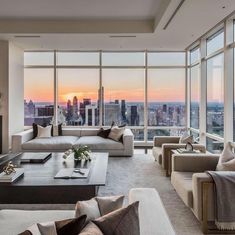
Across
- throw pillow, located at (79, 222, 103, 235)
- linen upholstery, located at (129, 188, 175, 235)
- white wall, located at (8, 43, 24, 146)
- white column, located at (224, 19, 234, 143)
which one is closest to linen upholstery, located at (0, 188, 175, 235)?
linen upholstery, located at (129, 188, 175, 235)

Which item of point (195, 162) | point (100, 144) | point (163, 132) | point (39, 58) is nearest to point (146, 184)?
point (195, 162)

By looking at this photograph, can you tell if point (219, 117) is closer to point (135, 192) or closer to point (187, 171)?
point (187, 171)

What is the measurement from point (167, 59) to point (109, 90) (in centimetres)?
207

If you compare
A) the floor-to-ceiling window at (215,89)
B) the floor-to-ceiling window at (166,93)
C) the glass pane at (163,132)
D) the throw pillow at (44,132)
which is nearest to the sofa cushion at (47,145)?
the throw pillow at (44,132)

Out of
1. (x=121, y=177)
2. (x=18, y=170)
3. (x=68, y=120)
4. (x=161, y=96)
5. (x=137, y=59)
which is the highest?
(x=137, y=59)

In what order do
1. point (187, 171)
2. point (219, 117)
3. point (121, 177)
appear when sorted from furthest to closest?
point (219, 117), point (121, 177), point (187, 171)

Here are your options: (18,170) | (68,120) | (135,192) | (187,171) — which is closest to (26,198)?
(18,170)

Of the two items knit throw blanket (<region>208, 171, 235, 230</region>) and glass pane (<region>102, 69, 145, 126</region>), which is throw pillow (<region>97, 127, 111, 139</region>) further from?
knit throw blanket (<region>208, 171, 235, 230</region>)

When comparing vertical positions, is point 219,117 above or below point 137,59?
below

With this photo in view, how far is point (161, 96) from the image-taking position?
29.8 ft

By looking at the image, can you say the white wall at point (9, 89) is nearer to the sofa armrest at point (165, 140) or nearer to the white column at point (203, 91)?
the sofa armrest at point (165, 140)

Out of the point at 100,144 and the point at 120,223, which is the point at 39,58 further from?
Answer: the point at 120,223

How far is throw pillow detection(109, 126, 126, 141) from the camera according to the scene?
296 inches

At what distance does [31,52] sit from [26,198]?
659cm
